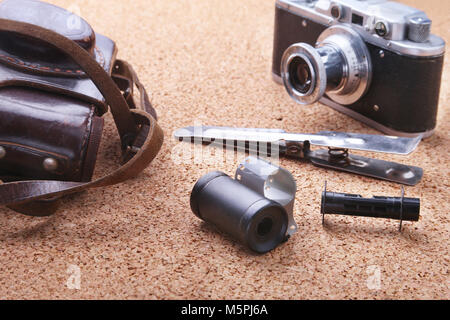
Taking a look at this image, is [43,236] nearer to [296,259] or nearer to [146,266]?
[146,266]

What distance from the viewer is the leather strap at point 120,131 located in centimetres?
70

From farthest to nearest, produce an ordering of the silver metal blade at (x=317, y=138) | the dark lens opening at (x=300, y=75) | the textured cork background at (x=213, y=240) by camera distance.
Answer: the dark lens opening at (x=300, y=75)
the silver metal blade at (x=317, y=138)
the textured cork background at (x=213, y=240)

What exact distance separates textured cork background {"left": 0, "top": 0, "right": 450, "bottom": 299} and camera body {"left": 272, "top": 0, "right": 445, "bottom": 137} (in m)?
0.03

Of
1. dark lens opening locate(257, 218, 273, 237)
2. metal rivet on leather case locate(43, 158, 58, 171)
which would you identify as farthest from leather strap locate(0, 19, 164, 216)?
dark lens opening locate(257, 218, 273, 237)

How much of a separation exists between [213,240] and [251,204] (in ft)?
0.28

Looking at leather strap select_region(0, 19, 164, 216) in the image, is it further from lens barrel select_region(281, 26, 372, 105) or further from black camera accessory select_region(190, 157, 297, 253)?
lens barrel select_region(281, 26, 372, 105)

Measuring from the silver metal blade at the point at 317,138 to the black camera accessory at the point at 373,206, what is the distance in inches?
4.7

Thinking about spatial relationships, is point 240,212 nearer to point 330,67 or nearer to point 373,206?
point 373,206

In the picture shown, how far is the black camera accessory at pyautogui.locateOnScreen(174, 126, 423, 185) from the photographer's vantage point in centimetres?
83

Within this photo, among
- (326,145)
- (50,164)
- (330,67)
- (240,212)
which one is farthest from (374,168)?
(50,164)

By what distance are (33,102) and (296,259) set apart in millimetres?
373

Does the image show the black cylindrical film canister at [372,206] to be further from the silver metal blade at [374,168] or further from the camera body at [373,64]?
the camera body at [373,64]

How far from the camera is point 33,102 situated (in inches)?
28.9

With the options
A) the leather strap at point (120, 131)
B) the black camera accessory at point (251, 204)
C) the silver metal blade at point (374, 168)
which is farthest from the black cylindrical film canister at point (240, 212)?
the silver metal blade at point (374, 168)
